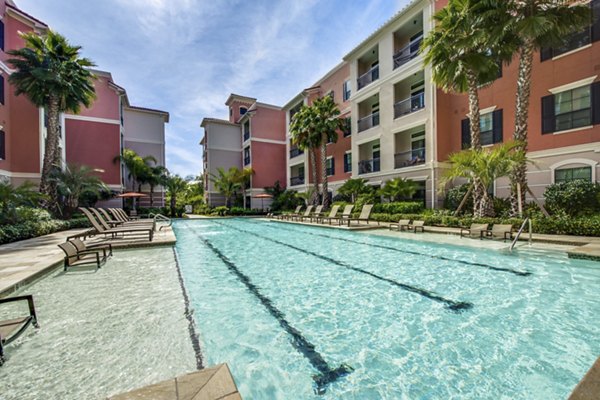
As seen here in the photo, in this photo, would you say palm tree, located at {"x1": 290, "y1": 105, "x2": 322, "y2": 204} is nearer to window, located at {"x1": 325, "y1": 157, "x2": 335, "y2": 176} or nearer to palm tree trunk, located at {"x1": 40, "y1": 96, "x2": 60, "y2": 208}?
window, located at {"x1": 325, "y1": 157, "x2": 335, "y2": 176}

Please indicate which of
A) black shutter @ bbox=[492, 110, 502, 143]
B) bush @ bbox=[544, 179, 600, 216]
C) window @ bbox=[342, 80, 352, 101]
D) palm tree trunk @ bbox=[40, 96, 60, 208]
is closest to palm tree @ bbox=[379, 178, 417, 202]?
black shutter @ bbox=[492, 110, 502, 143]

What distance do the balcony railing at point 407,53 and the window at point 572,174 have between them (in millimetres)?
10386

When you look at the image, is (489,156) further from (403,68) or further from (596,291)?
(403,68)

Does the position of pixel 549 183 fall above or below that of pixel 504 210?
above

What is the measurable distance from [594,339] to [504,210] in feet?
37.2

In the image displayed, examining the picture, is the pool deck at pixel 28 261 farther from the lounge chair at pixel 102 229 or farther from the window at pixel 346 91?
the window at pixel 346 91

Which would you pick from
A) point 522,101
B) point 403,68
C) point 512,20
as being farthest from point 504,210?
point 403,68

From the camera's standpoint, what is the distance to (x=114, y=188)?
25.4 m

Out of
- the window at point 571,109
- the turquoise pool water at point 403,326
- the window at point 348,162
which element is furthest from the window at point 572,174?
the window at point 348,162

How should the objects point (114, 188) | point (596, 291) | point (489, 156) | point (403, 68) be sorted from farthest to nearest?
point (114, 188) < point (403, 68) < point (489, 156) < point (596, 291)

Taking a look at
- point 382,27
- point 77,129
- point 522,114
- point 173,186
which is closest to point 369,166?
point 382,27

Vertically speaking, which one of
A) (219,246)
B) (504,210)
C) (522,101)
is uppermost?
(522,101)

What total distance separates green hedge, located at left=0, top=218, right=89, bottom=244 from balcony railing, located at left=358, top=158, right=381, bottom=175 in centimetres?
1940

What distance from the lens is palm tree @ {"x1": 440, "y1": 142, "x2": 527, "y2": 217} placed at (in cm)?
1093
